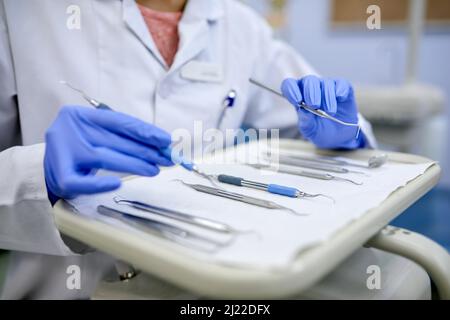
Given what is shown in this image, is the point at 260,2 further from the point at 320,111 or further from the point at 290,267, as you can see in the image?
the point at 290,267

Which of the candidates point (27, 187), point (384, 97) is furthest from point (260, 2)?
point (27, 187)

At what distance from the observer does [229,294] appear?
→ 0.27 m

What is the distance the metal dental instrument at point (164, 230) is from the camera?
1.07 feet

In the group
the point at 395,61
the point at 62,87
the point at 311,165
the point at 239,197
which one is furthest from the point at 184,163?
the point at 395,61

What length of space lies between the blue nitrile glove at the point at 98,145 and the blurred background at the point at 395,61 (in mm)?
1173

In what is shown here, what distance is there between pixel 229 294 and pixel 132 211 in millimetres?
172

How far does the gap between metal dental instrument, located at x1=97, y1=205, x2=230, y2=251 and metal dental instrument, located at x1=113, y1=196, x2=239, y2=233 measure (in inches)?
0.7

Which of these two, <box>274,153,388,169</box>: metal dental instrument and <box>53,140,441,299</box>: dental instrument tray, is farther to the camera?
<box>274,153,388,169</box>: metal dental instrument

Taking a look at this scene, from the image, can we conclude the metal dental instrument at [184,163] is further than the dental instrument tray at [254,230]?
Yes

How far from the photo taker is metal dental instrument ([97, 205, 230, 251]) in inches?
12.8

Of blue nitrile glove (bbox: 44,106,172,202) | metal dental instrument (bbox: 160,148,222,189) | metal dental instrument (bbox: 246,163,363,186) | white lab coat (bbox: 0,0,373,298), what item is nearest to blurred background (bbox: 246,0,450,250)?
white lab coat (bbox: 0,0,373,298)
